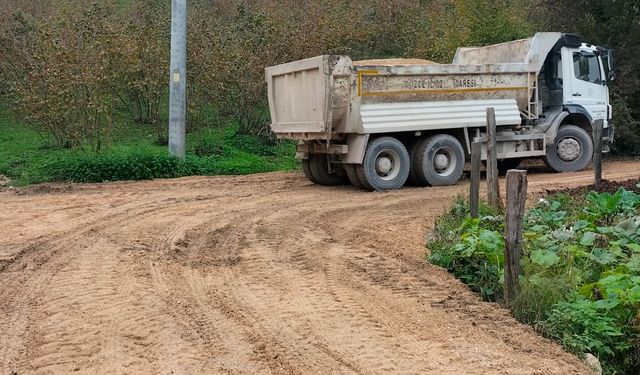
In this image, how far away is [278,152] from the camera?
62.4 feet

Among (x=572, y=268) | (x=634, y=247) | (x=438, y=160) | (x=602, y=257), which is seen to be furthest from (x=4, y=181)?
(x=634, y=247)

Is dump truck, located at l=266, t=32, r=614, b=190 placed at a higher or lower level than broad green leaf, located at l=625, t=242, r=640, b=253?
higher

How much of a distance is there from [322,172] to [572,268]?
805cm

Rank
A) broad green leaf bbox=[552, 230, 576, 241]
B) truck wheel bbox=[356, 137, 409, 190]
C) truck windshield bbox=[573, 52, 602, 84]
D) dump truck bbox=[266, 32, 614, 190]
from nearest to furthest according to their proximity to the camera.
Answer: broad green leaf bbox=[552, 230, 576, 241]
dump truck bbox=[266, 32, 614, 190]
truck wheel bbox=[356, 137, 409, 190]
truck windshield bbox=[573, 52, 602, 84]

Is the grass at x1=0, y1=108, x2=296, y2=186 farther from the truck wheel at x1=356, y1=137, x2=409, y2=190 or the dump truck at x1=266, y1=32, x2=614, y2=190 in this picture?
the truck wheel at x1=356, y1=137, x2=409, y2=190

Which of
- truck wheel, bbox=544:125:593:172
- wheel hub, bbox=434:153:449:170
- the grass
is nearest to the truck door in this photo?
truck wheel, bbox=544:125:593:172

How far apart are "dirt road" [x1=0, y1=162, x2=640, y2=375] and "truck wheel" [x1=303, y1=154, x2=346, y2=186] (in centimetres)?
307

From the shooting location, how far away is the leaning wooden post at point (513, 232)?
6453mm


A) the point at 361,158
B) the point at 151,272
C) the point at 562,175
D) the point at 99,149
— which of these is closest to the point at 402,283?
the point at 151,272

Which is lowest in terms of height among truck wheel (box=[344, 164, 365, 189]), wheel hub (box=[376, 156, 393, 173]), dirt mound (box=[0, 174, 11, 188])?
dirt mound (box=[0, 174, 11, 188])

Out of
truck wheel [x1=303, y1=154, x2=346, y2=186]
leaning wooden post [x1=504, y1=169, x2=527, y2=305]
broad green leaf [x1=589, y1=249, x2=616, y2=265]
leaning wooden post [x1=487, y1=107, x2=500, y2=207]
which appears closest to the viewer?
leaning wooden post [x1=504, y1=169, x2=527, y2=305]

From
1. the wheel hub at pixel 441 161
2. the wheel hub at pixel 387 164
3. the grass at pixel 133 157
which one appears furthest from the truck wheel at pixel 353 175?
the grass at pixel 133 157

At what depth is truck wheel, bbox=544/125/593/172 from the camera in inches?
623

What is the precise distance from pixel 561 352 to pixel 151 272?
393cm
